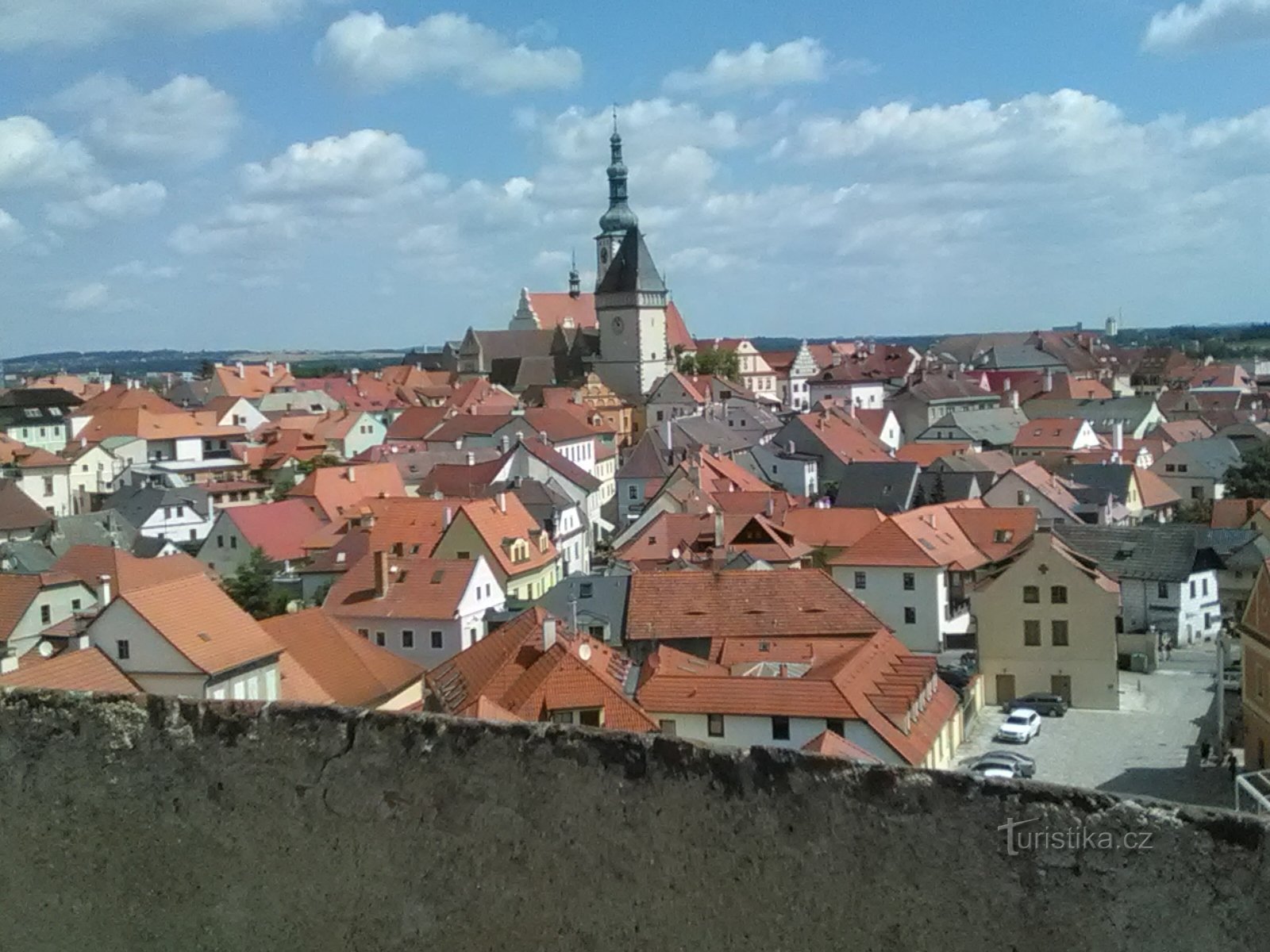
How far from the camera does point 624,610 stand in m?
31.2

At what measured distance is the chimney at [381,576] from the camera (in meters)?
33.6

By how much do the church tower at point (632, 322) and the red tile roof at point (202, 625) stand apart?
259 feet

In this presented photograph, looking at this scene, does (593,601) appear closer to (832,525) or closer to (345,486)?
(832,525)

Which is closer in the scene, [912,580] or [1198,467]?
[912,580]

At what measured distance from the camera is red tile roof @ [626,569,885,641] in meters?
28.9

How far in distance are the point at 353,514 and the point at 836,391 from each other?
210 ft

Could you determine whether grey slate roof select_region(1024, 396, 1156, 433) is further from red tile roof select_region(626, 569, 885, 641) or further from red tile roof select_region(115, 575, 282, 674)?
red tile roof select_region(115, 575, 282, 674)

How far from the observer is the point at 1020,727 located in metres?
28.8

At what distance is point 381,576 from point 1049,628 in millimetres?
15961

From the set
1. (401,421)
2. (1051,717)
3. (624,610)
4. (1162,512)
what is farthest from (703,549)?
(401,421)

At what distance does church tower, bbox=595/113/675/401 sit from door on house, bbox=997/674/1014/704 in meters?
70.7

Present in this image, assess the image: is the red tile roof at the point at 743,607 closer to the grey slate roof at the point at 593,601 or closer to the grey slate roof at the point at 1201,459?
the grey slate roof at the point at 593,601

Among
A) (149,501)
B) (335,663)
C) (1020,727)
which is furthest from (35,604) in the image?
(1020,727)

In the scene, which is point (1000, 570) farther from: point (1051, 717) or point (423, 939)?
point (423, 939)
